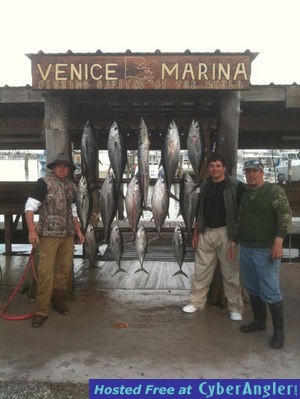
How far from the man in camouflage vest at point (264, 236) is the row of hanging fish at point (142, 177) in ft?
2.53

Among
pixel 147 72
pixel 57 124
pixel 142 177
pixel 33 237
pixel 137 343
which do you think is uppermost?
pixel 147 72

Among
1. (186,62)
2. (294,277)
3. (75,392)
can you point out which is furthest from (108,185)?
(294,277)

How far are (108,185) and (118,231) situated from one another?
0.64 meters

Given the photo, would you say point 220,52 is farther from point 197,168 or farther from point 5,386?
point 5,386

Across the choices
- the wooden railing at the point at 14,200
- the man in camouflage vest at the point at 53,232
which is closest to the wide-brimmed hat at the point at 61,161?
the man in camouflage vest at the point at 53,232

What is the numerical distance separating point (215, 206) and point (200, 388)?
2100 mm

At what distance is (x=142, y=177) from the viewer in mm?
4785

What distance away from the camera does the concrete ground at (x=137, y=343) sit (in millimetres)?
3605

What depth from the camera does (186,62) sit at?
4777 millimetres

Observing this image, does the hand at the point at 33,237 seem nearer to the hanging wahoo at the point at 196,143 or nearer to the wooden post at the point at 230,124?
the hanging wahoo at the point at 196,143

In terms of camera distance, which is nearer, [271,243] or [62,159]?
[271,243]

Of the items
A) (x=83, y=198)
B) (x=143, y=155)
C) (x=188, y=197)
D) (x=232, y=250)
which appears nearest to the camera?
(x=232, y=250)

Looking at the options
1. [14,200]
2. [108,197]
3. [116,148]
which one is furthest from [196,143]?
[14,200]

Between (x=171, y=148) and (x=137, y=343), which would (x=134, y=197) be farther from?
(x=137, y=343)
